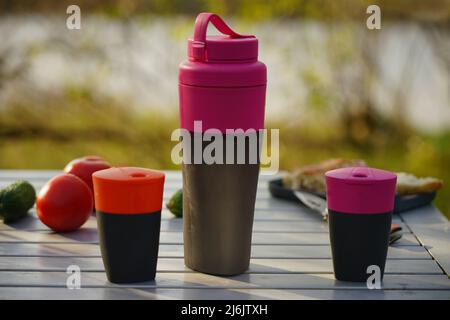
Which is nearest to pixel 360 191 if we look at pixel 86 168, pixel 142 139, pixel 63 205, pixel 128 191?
pixel 128 191

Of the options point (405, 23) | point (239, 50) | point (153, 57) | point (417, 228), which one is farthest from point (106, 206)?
point (405, 23)

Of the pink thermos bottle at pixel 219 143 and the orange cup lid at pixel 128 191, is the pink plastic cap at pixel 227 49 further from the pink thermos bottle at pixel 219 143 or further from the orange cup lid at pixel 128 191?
the orange cup lid at pixel 128 191

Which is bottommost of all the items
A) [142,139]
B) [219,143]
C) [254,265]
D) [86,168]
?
[142,139]

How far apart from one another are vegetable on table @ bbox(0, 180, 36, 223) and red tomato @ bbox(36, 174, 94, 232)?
0.11m

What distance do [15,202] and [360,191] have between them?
3.07 feet

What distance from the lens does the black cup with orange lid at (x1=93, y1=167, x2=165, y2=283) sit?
1665 millimetres

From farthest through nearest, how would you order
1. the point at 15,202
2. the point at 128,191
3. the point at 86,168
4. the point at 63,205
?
the point at 86,168
the point at 15,202
the point at 63,205
the point at 128,191

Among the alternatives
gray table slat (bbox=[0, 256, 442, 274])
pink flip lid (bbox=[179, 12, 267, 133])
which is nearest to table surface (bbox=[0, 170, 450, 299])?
gray table slat (bbox=[0, 256, 442, 274])

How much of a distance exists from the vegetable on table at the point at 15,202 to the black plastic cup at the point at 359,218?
857 mm

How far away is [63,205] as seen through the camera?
6.84ft

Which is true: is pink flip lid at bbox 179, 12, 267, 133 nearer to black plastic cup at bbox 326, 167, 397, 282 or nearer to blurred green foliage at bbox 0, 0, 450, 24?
black plastic cup at bbox 326, 167, 397, 282

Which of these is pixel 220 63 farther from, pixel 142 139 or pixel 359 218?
pixel 142 139

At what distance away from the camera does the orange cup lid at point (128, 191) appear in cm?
166
